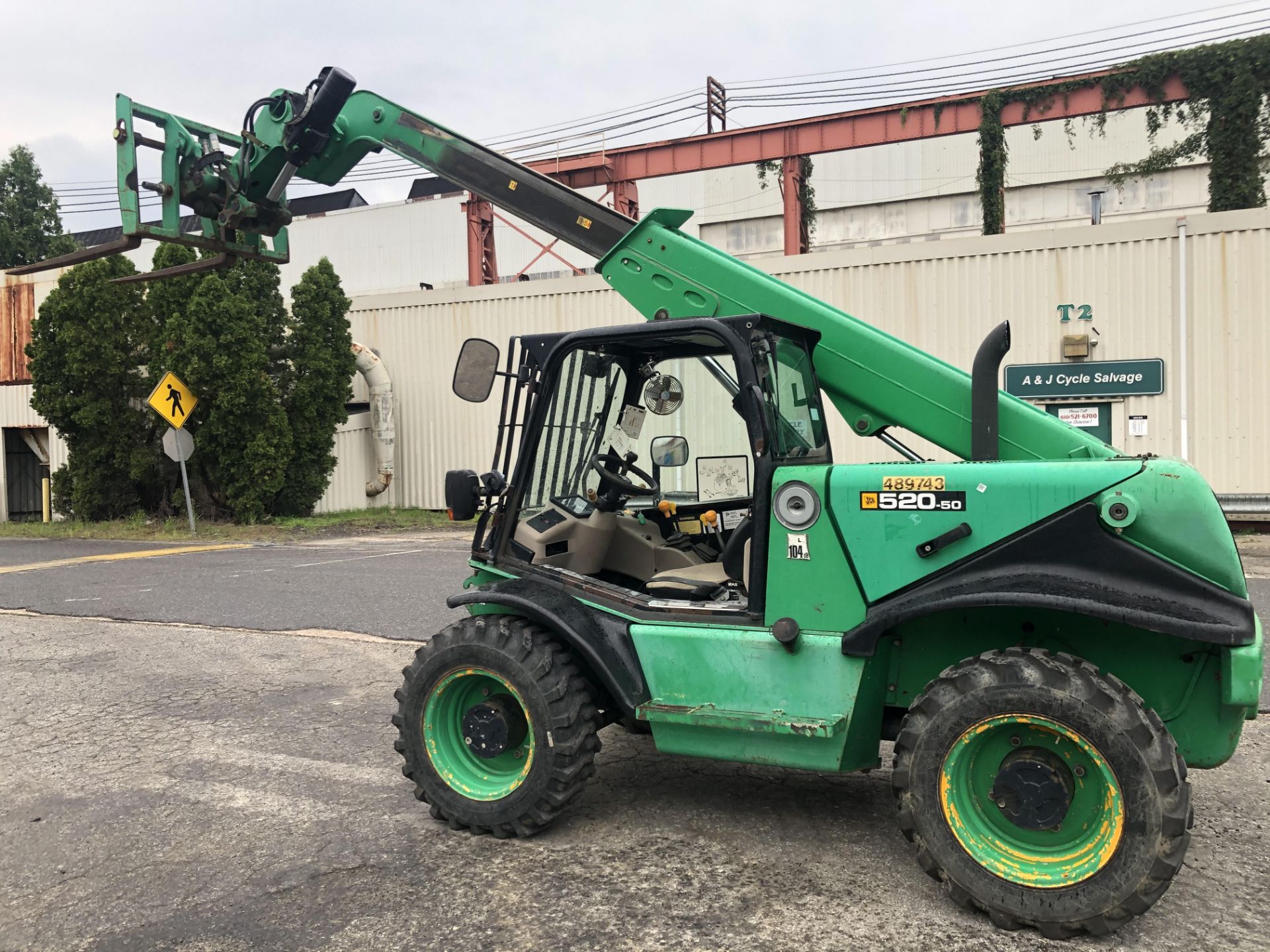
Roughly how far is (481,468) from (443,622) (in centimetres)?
1248

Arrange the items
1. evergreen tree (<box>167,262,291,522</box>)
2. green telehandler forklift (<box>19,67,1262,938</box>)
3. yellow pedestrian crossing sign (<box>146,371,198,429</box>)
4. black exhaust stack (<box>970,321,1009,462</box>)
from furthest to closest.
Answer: evergreen tree (<box>167,262,291,522</box>) < yellow pedestrian crossing sign (<box>146,371,198,429</box>) < black exhaust stack (<box>970,321,1009,462</box>) < green telehandler forklift (<box>19,67,1262,938</box>)

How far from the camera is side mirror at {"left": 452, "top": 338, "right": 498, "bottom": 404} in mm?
4219

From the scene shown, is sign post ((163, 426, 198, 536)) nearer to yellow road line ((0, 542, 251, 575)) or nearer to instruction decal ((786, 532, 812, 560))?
yellow road line ((0, 542, 251, 575))

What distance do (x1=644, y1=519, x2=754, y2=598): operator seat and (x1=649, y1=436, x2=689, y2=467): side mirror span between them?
58 centimetres

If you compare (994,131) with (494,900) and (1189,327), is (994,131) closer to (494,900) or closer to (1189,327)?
(1189,327)

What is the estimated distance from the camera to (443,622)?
30.0 feet

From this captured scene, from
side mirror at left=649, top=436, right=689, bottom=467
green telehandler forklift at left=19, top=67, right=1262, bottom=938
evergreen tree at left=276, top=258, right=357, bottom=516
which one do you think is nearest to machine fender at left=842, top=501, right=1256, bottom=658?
green telehandler forklift at left=19, top=67, right=1262, bottom=938

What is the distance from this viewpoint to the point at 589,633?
164 inches

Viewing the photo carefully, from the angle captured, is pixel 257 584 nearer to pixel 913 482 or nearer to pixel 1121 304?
pixel 913 482

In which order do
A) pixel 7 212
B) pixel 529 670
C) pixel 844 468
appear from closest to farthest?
1. pixel 844 468
2. pixel 529 670
3. pixel 7 212

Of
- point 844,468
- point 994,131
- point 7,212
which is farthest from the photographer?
point 7,212

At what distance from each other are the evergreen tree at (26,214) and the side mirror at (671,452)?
158ft

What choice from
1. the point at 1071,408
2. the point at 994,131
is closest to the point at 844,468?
the point at 1071,408

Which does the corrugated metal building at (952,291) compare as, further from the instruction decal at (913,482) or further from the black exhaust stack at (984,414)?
the instruction decal at (913,482)
